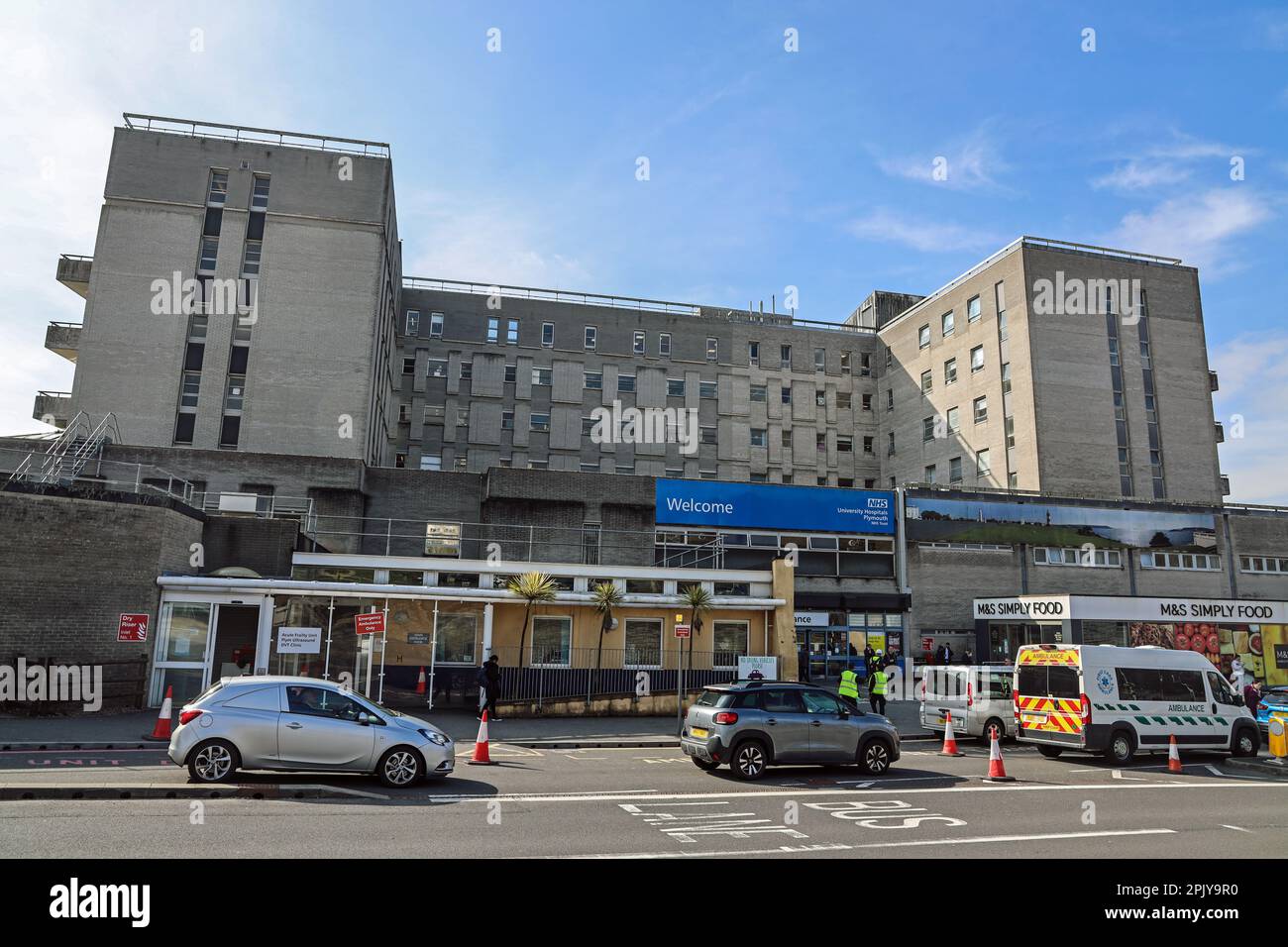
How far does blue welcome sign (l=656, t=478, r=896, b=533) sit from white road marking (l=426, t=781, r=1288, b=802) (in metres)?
25.1

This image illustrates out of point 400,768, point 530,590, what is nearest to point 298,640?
point 530,590

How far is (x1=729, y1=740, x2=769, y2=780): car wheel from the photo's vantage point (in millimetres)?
13547

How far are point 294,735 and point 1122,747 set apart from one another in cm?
1542

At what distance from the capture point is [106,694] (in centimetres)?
1920

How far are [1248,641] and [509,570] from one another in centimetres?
3399

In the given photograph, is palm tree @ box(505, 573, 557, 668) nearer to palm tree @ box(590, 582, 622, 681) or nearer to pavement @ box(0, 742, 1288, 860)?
palm tree @ box(590, 582, 622, 681)

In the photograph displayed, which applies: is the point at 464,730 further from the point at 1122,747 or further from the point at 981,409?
the point at 981,409

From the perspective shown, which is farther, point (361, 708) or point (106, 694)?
point (106, 694)

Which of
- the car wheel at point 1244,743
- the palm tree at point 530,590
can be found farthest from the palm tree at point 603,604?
the car wheel at point 1244,743

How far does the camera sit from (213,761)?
11.3m
